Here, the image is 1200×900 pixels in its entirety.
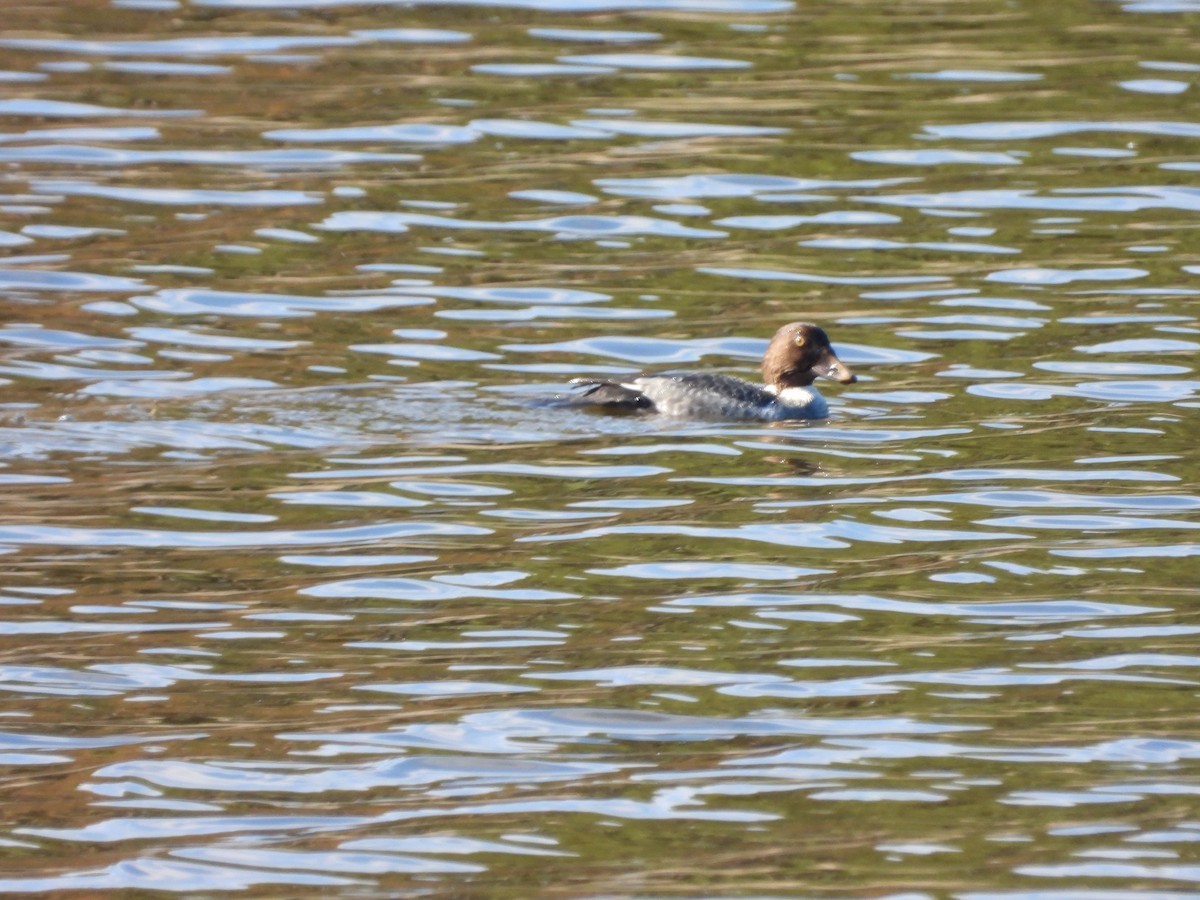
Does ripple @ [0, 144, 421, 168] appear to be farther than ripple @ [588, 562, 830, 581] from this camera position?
Yes

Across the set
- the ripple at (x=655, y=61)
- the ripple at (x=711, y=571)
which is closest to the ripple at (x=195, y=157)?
the ripple at (x=655, y=61)

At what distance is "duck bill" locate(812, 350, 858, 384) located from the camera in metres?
12.2

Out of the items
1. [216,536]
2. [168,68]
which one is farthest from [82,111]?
[216,536]

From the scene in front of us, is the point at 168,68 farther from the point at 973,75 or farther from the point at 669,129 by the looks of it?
the point at 973,75

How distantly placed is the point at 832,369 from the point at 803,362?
160 mm

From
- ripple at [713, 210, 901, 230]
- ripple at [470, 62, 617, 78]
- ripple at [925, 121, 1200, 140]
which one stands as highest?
ripple at [470, 62, 617, 78]

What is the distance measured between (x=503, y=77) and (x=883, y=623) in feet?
37.2

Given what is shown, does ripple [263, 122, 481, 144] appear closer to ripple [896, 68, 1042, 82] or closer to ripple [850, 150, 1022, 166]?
ripple [850, 150, 1022, 166]

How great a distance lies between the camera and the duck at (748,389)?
1183cm

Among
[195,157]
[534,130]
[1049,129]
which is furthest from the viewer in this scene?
[534,130]

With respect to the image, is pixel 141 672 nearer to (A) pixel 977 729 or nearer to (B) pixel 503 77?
(A) pixel 977 729

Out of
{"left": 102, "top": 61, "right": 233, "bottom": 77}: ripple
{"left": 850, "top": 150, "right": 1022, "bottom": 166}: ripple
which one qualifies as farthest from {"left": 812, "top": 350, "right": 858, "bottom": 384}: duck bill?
{"left": 102, "top": 61, "right": 233, "bottom": 77}: ripple

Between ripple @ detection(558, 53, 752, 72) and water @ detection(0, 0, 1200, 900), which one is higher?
ripple @ detection(558, 53, 752, 72)

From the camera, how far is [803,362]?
1233 cm
